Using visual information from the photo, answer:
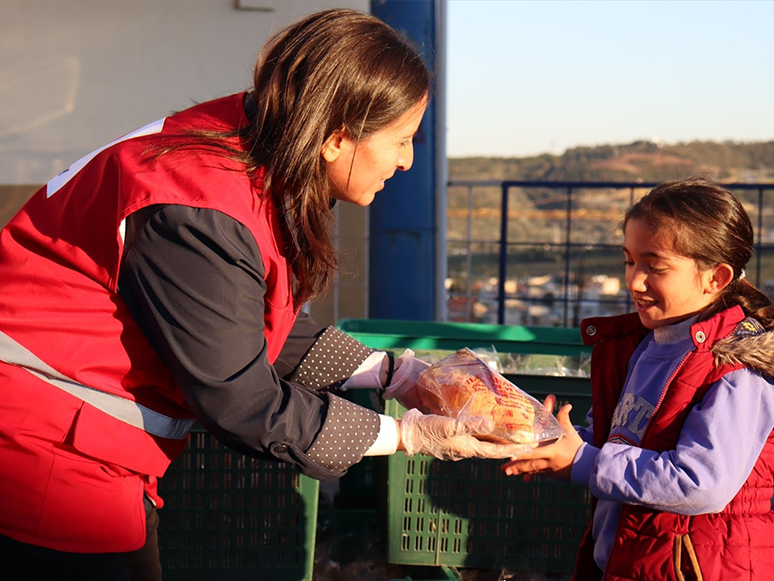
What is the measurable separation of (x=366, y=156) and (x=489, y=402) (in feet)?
2.05

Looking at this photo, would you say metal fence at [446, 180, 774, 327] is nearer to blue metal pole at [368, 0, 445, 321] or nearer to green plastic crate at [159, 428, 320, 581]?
blue metal pole at [368, 0, 445, 321]

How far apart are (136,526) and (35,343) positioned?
0.39m

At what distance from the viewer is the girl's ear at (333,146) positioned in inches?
60.6

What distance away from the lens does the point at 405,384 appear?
86.6 inches

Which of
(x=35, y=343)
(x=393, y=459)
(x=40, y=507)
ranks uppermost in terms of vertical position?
(x=35, y=343)

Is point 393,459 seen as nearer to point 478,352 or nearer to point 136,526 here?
point 478,352

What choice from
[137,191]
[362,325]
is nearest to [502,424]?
[137,191]

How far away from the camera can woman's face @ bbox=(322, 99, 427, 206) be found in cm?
157

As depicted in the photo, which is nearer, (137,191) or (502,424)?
(137,191)

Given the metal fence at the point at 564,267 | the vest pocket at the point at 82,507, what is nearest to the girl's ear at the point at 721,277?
the metal fence at the point at 564,267

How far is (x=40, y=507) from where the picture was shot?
149 cm

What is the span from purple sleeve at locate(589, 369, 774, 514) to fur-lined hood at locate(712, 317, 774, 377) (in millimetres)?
22

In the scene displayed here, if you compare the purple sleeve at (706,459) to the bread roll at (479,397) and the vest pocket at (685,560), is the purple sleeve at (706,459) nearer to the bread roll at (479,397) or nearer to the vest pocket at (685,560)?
the vest pocket at (685,560)

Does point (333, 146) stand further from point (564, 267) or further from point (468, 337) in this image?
point (564, 267)
